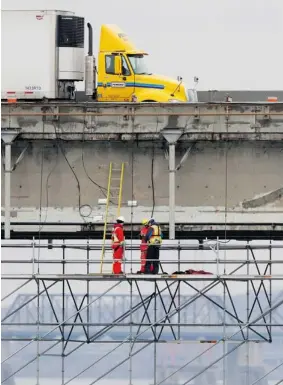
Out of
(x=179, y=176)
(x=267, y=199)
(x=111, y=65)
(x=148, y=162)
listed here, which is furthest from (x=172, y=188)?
(x=111, y=65)

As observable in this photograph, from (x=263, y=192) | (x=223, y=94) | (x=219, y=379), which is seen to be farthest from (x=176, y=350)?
(x=263, y=192)

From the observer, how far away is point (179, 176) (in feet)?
160

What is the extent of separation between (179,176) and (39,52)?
19.4 feet

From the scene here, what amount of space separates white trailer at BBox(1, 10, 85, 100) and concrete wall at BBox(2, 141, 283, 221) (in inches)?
86.8

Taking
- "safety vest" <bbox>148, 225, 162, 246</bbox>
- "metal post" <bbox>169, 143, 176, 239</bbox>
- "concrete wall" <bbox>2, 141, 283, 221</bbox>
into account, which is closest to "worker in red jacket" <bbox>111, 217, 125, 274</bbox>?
"safety vest" <bbox>148, 225, 162, 246</bbox>

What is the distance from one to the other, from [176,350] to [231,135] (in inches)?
1092

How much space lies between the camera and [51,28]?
50.2m

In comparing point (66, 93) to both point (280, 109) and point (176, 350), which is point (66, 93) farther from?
point (176, 350)

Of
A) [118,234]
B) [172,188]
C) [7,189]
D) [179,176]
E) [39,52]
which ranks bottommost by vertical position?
[118,234]

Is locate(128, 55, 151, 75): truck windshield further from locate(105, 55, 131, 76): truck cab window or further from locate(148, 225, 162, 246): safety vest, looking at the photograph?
locate(148, 225, 162, 246): safety vest

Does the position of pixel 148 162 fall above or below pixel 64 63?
below

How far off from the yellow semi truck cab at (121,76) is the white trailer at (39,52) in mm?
1043

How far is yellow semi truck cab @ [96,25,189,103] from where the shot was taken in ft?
169

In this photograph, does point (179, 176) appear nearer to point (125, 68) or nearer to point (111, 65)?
point (125, 68)
